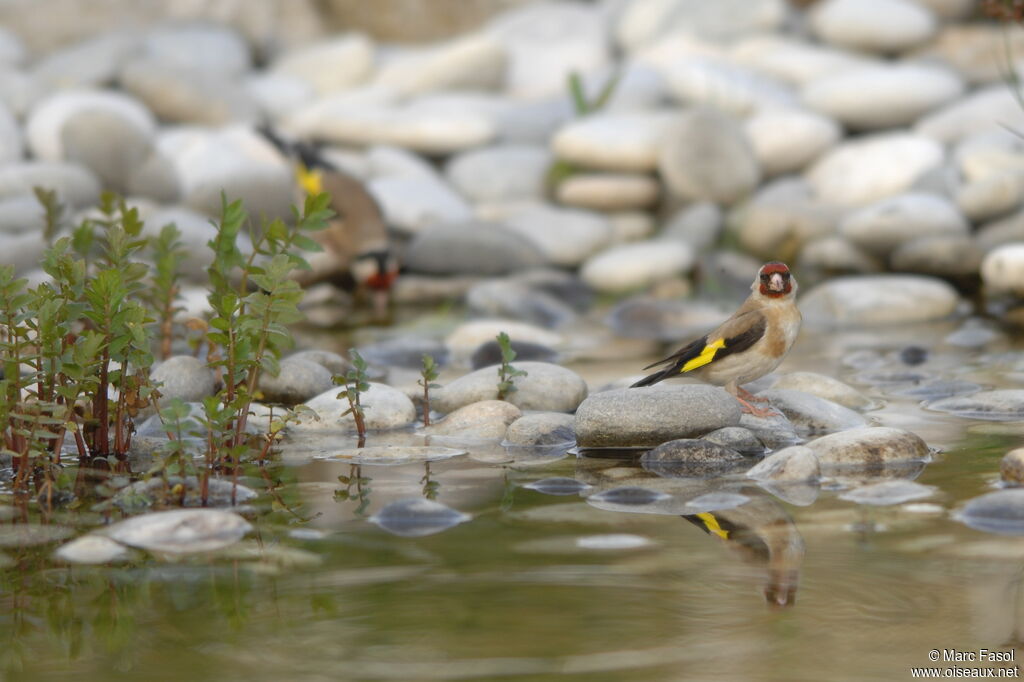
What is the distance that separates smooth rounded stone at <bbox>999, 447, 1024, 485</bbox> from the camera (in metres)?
4.21

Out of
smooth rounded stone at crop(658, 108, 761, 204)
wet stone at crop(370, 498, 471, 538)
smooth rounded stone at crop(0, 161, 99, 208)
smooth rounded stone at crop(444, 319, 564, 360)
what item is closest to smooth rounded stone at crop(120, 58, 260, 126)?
smooth rounded stone at crop(0, 161, 99, 208)

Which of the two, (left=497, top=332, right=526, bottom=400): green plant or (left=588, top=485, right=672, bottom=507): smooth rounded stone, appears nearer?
(left=588, top=485, right=672, bottom=507): smooth rounded stone

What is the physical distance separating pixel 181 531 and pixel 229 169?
7.01 m

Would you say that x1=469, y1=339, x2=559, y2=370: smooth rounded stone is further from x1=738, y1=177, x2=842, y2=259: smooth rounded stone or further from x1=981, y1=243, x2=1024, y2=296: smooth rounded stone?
x1=738, y1=177, x2=842, y2=259: smooth rounded stone

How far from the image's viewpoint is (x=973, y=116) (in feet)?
34.0

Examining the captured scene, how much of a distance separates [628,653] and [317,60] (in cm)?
1166

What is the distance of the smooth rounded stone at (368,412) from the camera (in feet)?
17.8

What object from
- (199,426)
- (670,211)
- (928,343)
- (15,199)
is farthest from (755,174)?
(199,426)

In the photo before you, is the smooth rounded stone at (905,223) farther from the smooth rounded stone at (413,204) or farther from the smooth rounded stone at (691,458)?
the smooth rounded stone at (691,458)

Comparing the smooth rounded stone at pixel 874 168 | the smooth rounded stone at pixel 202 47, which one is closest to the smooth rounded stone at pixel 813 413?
the smooth rounded stone at pixel 874 168

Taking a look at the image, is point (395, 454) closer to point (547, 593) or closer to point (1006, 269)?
point (547, 593)

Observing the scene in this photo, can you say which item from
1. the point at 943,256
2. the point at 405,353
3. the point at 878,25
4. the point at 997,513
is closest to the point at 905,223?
the point at 943,256

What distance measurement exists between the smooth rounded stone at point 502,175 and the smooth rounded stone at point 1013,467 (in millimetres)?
7093

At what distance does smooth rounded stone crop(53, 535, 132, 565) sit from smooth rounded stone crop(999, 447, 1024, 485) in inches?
102
